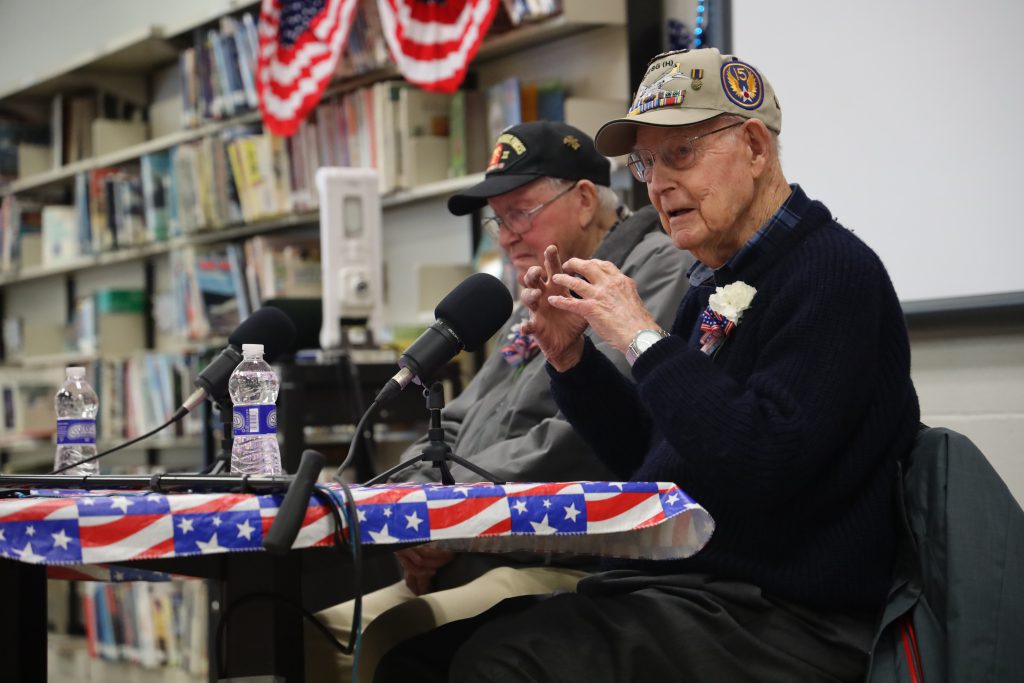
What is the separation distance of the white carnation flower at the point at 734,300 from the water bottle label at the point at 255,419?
603 millimetres

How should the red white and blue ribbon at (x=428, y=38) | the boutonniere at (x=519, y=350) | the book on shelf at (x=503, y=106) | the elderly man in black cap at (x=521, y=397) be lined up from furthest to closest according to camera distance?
the book on shelf at (x=503, y=106), the red white and blue ribbon at (x=428, y=38), the boutonniere at (x=519, y=350), the elderly man in black cap at (x=521, y=397)

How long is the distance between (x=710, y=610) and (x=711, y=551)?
0.09m

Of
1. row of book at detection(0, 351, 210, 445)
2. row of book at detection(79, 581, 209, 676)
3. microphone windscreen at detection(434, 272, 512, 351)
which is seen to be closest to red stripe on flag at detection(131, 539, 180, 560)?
microphone windscreen at detection(434, 272, 512, 351)

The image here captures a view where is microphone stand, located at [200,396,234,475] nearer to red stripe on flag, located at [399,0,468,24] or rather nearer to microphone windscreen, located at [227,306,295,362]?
microphone windscreen, located at [227,306,295,362]

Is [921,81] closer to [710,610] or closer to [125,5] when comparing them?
[710,610]

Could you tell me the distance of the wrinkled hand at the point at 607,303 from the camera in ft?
4.95

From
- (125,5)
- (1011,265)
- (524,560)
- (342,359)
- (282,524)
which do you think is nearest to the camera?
(282,524)

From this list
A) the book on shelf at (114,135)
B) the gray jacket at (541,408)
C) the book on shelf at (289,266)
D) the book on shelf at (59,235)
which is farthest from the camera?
the book on shelf at (59,235)

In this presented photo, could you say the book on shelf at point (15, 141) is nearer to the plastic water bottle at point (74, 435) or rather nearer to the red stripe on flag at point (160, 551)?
the plastic water bottle at point (74, 435)

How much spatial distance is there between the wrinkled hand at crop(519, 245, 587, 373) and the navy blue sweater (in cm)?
23

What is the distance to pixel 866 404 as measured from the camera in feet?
4.84

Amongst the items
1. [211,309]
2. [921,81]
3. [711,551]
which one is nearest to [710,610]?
[711,551]

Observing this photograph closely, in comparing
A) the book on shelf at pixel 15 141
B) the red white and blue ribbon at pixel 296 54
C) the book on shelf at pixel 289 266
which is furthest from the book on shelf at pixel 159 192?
the book on shelf at pixel 15 141

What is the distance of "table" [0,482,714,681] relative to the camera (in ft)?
3.75
